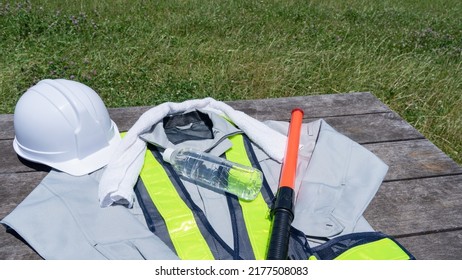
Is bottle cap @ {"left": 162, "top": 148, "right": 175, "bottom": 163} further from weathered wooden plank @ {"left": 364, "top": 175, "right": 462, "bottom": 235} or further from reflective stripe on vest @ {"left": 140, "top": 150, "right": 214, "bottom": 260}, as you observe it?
weathered wooden plank @ {"left": 364, "top": 175, "right": 462, "bottom": 235}

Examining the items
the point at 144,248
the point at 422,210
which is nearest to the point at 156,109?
the point at 144,248

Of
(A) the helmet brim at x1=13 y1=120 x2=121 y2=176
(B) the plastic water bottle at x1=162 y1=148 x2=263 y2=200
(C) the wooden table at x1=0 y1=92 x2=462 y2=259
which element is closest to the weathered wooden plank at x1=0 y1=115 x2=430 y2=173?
(C) the wooden table at x1=0 y1=92 x2=462 y2=259

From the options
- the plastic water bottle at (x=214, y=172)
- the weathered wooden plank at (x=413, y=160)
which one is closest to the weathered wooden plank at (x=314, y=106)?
the weathered wooden plank at (x=413, y=160)

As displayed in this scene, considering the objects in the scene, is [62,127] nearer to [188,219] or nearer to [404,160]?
[188,219]

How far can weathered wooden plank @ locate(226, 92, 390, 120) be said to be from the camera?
9.78ft

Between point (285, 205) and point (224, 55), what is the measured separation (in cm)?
296

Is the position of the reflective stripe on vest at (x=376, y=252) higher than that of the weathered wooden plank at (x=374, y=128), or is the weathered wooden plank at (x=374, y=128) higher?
Result: the reflective stripe on vest at (x=376, y=252)

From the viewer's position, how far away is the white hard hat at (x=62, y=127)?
7.32 feet

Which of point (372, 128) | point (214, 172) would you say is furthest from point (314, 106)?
point (214, 172)

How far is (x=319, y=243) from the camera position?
2027 millimetres

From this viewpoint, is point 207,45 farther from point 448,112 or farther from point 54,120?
point 54,120

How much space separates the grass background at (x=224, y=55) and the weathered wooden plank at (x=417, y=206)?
1571 mm

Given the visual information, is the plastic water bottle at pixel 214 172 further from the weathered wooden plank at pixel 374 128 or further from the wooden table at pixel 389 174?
the weathered wooden plank at pixel 374 128
